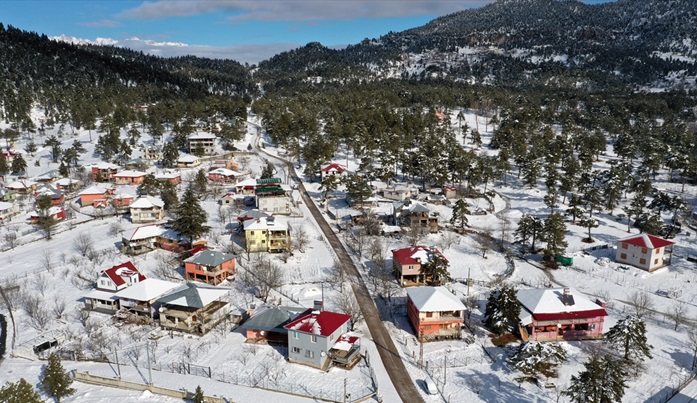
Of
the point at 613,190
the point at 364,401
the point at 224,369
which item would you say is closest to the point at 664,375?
the point at 364,401

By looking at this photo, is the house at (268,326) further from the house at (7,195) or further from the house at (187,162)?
the house at (187,162)

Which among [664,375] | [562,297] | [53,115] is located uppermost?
[53,115]

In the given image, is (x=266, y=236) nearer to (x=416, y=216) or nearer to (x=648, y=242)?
(x=416, y=216)

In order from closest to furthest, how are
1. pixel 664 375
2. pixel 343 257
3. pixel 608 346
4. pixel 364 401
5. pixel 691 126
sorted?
pixel 364 401 → pixel 664 375 → pixel 608 346 → pixel 343 257 → pixel 691 126

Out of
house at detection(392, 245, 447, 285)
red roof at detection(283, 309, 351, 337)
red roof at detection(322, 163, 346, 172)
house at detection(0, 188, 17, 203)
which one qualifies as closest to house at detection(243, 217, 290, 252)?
house at detection(392, 245, 447, 285)

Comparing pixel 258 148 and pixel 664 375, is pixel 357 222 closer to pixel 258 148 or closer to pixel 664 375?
pixel 664 375

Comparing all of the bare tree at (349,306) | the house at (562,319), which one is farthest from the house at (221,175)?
the house at (562,319)

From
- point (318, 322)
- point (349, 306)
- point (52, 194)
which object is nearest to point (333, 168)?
point (52, 194)
